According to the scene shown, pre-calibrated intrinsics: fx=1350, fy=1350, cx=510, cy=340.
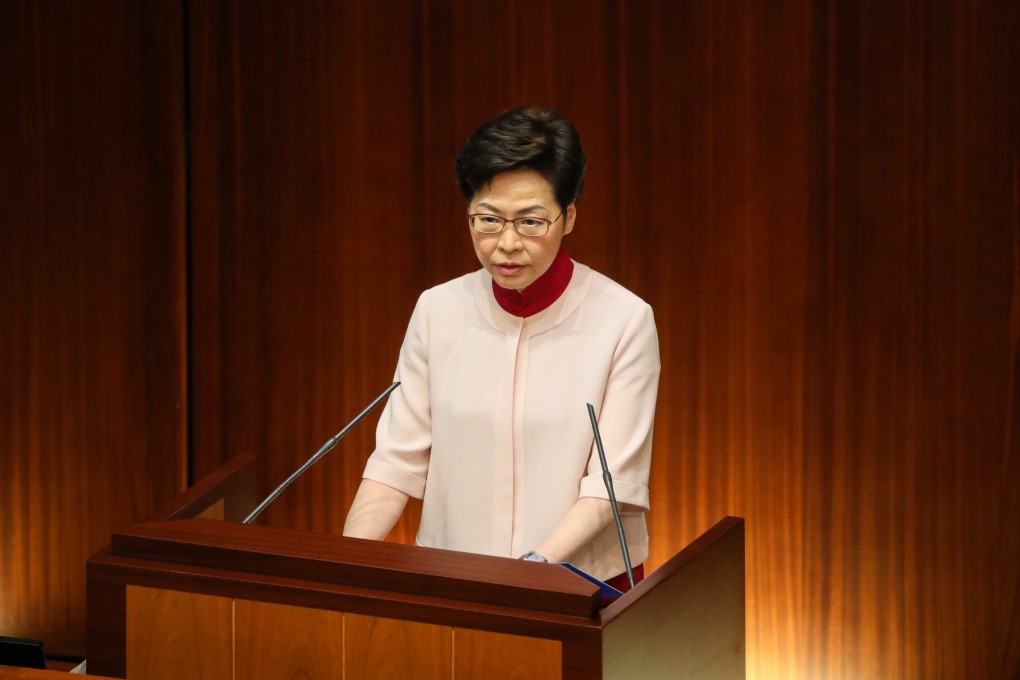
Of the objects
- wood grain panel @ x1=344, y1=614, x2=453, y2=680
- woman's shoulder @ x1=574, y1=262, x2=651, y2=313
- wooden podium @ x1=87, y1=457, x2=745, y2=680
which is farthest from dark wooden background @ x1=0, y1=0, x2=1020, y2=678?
wood grain panel @ x1=344, y1=614, x2=453, y2=680

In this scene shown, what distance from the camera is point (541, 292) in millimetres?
2281

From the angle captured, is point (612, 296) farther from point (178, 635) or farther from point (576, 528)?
point (178, 635)

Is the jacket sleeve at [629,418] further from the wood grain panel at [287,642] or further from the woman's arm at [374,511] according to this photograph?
the wood grain panel at [287,642]

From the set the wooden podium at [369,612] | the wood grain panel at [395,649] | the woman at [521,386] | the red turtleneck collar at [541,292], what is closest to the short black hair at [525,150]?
the woman at [521,386]

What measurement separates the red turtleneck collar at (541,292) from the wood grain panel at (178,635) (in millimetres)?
734

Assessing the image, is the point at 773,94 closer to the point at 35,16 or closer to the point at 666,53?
the point at 666,53

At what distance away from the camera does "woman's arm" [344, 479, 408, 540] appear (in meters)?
2.26

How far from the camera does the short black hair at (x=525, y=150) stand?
2170 millimetres

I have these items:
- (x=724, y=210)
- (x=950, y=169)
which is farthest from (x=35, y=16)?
(x=950, y=169)

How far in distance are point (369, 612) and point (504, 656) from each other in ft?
0.63

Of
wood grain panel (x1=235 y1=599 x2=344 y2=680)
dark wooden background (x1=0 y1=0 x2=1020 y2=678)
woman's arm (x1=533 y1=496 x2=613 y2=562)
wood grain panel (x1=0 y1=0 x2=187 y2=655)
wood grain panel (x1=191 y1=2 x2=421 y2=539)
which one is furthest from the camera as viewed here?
wood grain panel (x1=0 y1=0 x2=187 y2=655)

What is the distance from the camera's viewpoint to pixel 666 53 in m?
3.39

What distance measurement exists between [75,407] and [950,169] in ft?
8.22

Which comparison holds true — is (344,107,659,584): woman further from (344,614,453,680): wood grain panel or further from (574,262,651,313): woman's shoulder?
(344,614,453,680): wood grain panel
